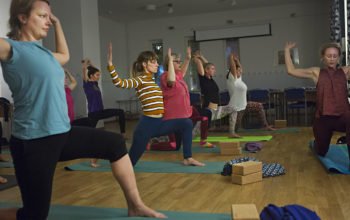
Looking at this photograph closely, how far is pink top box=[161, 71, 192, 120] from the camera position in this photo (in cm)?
385

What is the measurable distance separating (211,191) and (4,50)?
197 cm

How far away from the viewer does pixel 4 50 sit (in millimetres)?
1562

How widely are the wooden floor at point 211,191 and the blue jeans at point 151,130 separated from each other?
0.28 metres

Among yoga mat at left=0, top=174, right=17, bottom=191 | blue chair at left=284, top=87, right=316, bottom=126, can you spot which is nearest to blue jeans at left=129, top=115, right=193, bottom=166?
yoga mat at left=0, top=174, right=17, bottom=191

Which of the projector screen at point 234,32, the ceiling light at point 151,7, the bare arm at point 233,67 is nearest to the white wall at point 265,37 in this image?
the projector screen at point 234,32

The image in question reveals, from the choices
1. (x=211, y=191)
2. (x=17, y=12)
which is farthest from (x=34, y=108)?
(x=211, y=191)

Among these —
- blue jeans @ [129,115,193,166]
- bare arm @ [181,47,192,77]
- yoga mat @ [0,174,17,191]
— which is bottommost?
yoga mat @ [0,174,17,191]

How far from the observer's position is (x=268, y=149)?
5023mm

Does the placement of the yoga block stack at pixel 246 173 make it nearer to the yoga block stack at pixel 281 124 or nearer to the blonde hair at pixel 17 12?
the blonde hair at pixel 17 12

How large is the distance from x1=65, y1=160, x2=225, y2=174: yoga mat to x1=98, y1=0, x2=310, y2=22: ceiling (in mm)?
6633

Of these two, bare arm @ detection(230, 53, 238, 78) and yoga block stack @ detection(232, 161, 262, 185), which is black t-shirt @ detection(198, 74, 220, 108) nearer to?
bare arm @ detection(230, 53, 238, 78)

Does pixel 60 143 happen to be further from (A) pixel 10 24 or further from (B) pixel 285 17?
(B) pixel 285 17

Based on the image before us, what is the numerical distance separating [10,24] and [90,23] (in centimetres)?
736

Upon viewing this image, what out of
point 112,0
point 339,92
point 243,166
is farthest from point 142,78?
point 112,0
